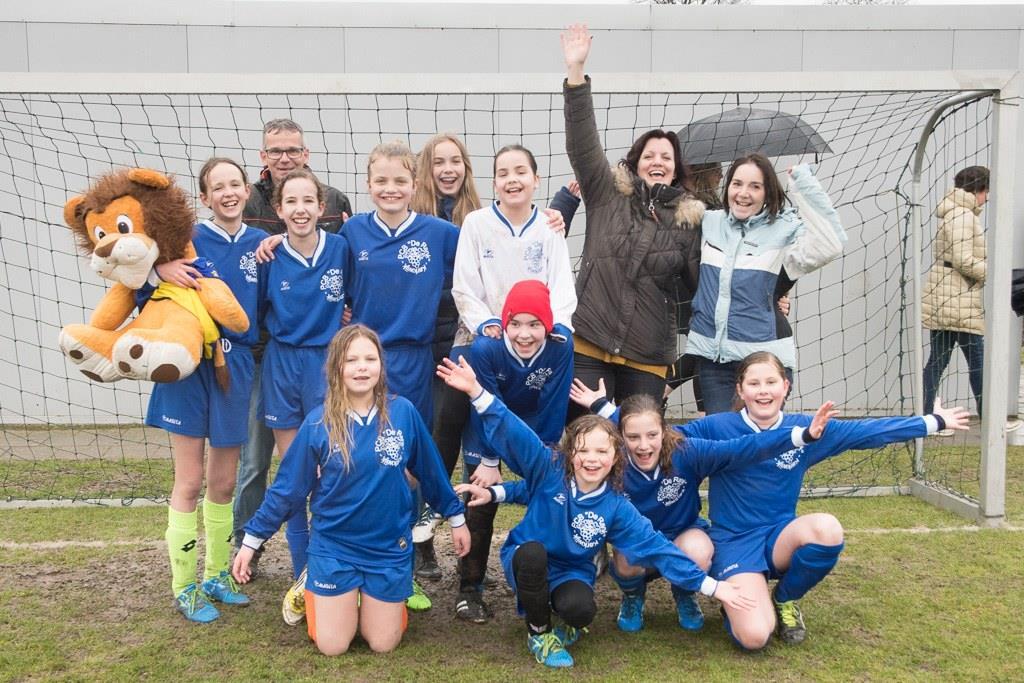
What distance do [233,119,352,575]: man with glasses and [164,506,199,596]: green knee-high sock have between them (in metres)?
0.47

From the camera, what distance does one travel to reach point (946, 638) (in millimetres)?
3113

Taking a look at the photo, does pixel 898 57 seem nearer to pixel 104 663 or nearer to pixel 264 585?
pixel 264 585

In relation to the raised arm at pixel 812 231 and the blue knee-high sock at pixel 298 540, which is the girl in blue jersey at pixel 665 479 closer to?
the raised arm at pixel 812 231

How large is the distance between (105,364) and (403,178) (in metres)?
1.25

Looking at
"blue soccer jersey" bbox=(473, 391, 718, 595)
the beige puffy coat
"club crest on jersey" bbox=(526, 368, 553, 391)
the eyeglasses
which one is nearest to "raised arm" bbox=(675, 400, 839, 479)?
"blue soccer jersey" bbox=(473, 391, 718, 595)

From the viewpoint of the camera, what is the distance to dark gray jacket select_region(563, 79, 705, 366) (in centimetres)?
359

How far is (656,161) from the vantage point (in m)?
3.64

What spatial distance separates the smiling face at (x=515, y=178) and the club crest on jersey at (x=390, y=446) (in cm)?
97

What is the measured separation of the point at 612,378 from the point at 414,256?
97cm

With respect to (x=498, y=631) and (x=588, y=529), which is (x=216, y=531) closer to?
(x=498, y=631)

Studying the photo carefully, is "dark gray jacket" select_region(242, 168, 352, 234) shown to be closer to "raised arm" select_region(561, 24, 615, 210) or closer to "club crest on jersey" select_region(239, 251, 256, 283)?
"club crest on jersey" select_region(239, 251, 256, 283)

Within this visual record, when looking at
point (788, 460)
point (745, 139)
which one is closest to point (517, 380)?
point (788, 460)

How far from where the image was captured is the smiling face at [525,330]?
3.04 meters

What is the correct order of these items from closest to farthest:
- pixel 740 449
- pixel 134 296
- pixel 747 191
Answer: pixel 740 449 → pixel 134 296 → pixel 747 191
